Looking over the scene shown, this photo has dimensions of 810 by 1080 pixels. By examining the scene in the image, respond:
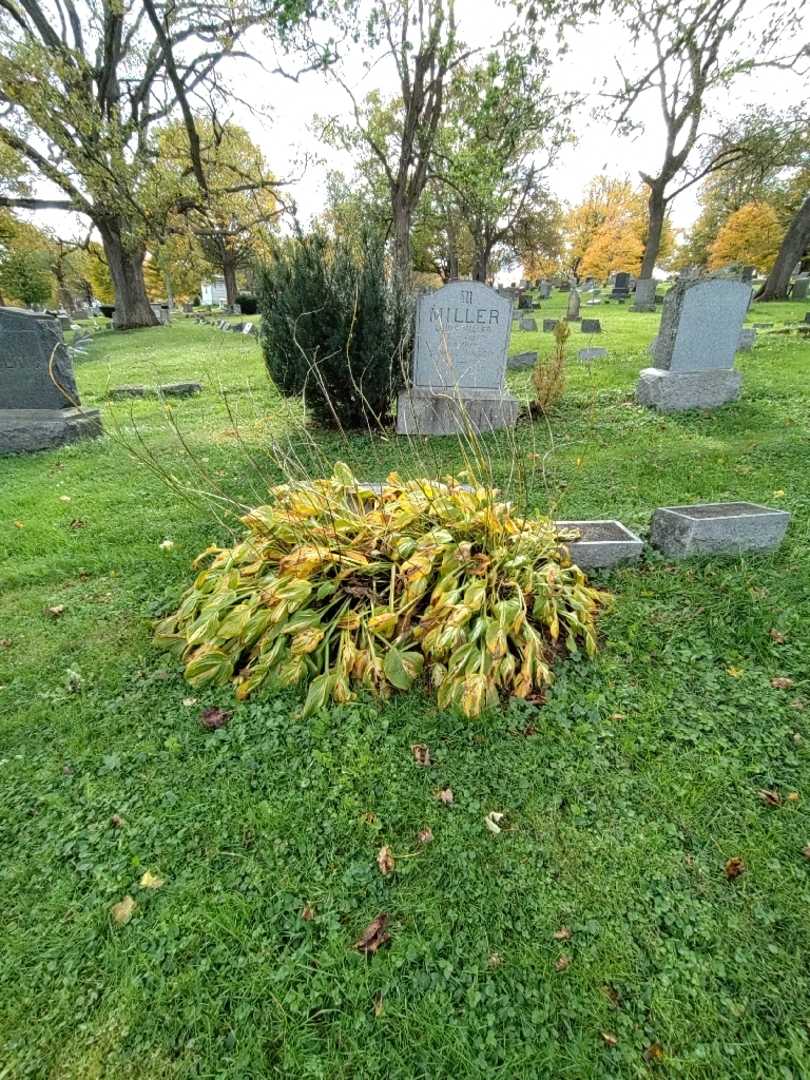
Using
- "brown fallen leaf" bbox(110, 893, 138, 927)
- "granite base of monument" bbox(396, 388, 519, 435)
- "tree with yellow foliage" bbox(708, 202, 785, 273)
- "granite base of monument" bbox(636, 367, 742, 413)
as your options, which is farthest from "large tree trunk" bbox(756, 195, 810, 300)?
"brown fallen leaf" bbox(110, 893, 138, 927)

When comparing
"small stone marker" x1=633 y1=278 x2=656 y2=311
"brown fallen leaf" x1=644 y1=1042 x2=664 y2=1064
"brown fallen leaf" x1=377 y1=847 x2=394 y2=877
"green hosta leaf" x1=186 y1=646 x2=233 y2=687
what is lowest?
"brown fallen leaf" x1=644 y1=1042 x2=664 y2=1064

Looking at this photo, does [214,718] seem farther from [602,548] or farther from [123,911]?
[602,548]

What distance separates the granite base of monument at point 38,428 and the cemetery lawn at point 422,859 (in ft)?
12.1

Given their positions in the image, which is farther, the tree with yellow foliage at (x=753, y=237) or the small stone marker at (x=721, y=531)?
the tree with yellow foliage at (x=753, y=237)

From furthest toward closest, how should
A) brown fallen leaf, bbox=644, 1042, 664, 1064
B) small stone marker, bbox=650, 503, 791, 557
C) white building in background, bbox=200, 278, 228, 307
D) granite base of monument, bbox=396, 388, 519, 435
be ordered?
white building in background, bbox=200, 278, 228, 307, granite base of monument, bbox=396, 388, 519, 435, small stone marker, bbox=650, 503, 791, 557, brown fallen leaf, bbox=644, 1042, 664, 1064

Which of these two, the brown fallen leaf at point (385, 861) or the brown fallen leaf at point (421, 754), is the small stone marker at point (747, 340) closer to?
the brown fallen leaf at point (421, 754)

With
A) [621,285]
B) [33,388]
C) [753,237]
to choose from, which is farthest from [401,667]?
[753,237]

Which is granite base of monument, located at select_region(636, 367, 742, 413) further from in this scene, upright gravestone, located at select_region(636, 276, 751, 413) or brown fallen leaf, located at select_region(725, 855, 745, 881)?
brown fallen leaf, located at select_region(725, 855, 745, 881)

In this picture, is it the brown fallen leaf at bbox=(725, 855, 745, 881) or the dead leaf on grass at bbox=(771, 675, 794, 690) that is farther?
the dead leaf on grass at bbox=(771, 675, 794, 690)

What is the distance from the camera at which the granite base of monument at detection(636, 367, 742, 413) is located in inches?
258

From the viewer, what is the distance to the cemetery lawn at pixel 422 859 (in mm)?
1339

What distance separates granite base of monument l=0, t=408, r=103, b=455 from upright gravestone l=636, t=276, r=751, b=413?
7.38 m

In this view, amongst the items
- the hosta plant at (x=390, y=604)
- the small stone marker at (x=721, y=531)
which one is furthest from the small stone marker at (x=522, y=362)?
the hosta plant at (x=390, y=604)

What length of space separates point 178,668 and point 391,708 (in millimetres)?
1155
